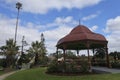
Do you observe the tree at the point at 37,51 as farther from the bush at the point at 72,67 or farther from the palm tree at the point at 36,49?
the bush at the point at 72,67

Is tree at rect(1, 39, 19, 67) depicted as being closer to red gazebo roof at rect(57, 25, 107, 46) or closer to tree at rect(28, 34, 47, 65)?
tree at rect(28, 34, 47, 65)

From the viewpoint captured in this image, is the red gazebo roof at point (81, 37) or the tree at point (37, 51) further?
the tree at point (37, 51)

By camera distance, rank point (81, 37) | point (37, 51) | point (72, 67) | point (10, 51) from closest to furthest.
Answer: point (72, 67) → point (81, 37) → point (10, 51) → point (37, 51)

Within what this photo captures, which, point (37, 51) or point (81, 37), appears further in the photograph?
point (37, 51)

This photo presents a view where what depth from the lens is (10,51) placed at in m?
46.5

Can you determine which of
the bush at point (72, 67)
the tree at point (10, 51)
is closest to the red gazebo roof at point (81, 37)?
the bush at point (72, 67)

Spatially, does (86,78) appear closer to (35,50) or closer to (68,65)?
(68,65)

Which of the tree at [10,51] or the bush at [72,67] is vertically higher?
the tree at [10,51]

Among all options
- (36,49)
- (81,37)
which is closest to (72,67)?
(81,37)

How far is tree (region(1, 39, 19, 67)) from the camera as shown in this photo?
46594 millimetres

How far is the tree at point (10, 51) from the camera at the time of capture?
153 ft

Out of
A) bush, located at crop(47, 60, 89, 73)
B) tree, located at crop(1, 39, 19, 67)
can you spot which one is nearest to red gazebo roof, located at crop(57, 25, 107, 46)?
bush, located at crop(47, 60, 89, 73)

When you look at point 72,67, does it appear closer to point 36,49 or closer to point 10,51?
point 10,51

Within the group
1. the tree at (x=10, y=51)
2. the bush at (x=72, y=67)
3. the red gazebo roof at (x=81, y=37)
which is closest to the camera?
the bush at (x=72, y=67)
